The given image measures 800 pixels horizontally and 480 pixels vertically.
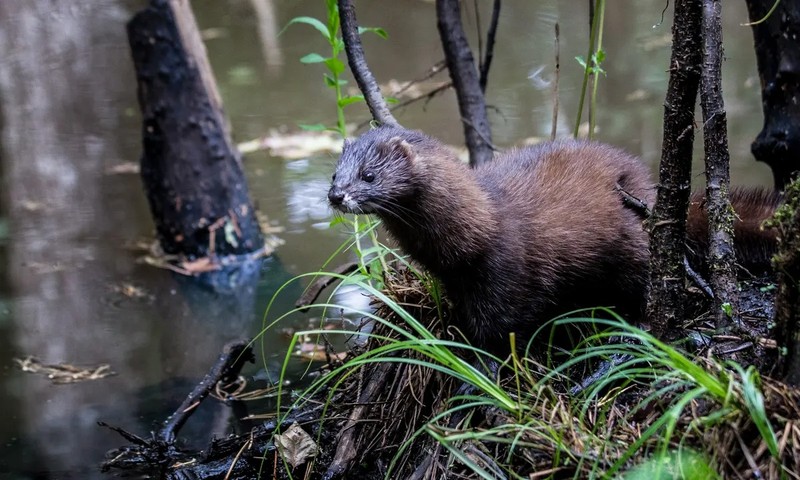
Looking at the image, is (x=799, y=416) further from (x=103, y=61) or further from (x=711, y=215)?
(x=103, y=61)

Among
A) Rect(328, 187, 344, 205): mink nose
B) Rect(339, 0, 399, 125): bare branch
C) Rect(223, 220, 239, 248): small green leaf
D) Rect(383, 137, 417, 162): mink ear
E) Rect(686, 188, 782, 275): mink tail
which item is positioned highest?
Rect(339, 0, 399, 125): bare branch

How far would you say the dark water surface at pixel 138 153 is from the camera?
4629 millimetres

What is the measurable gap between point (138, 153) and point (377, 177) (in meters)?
5.95

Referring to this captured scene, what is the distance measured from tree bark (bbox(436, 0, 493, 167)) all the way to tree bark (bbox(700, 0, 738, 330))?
2.05 meters

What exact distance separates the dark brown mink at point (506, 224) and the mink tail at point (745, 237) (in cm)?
5

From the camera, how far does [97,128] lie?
8547 mm

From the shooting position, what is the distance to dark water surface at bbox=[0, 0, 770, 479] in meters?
4.63

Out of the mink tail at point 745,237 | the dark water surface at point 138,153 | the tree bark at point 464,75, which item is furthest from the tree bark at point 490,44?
the mink tail at point 745,237

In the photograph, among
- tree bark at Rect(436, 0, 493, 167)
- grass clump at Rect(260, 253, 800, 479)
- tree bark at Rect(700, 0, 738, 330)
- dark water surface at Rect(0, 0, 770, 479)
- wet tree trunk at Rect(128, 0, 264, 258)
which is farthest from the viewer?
wet tree trunk at Rect(128, 0, 264, 258)

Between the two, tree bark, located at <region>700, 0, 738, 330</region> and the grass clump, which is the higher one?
tree bark, located at <region>700, 0, 738, 330</region>

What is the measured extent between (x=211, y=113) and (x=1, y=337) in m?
2.26

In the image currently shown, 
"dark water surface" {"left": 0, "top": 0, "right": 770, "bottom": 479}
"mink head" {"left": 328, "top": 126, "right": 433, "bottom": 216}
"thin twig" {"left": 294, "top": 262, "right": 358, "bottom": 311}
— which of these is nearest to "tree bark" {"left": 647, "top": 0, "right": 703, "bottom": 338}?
"mink head" {"left": 328, "top": 126, "right": 433, "bottom": 216}

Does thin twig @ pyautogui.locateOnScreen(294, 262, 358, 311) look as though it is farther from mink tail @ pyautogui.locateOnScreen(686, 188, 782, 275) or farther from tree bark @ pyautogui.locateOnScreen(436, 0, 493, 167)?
mink tail @ pyautogui.locateOnScreen(686, 188, 782, 275)

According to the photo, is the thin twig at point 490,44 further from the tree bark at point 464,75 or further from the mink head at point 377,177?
the mink head at point 377,177
